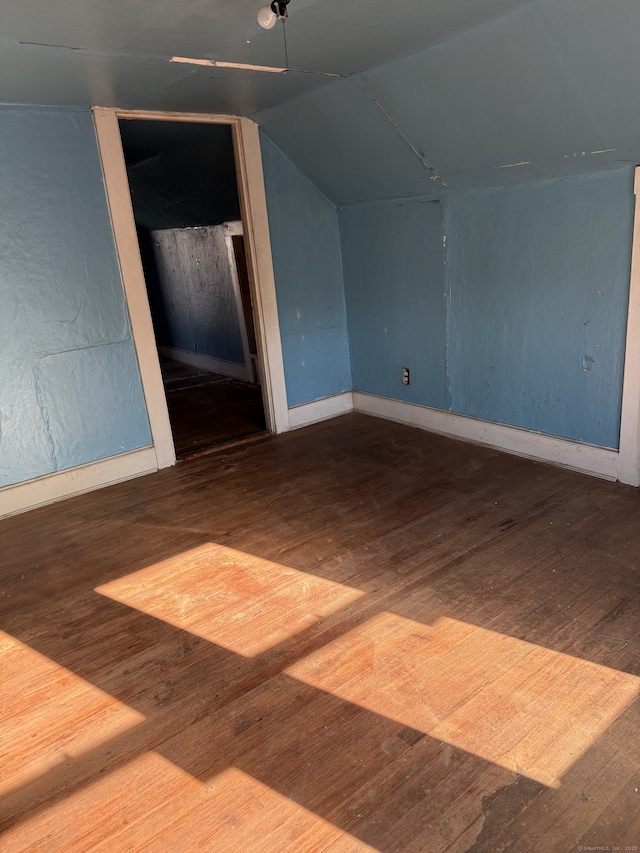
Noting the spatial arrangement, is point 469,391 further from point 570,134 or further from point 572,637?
point 572,637

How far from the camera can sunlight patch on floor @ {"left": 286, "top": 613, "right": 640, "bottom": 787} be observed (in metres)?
1.88

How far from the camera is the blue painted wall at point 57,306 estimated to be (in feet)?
11.8

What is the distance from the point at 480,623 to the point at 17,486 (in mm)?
3004

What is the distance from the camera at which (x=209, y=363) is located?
24.5 feet

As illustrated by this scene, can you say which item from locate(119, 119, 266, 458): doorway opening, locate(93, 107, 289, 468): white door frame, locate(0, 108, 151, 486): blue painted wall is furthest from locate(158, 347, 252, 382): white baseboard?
locate(0, 108, 151, 486): blue painted wall

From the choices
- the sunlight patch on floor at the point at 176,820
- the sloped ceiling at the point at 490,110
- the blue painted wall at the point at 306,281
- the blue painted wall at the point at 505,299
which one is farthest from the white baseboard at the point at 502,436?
the sunlight patch on floor at the point at 176,820

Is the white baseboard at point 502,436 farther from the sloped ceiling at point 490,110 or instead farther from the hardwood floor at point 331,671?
the sloped ceiling at point 490,110

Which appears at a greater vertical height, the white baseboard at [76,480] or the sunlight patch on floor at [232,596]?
the white baseboard at [76,480]

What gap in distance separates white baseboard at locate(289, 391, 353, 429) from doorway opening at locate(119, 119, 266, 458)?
0.29 metres

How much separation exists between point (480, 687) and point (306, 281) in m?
3.65

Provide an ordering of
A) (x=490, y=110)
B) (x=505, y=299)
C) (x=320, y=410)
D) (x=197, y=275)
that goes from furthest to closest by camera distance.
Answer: (x=197, y=275) → (x=320, y=410) → (x=505, y=299) → (x=490, y=110)

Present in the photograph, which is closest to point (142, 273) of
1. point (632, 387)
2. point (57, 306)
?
point (57, 306)

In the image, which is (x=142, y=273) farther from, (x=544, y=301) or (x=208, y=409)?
(x=544, y=301)

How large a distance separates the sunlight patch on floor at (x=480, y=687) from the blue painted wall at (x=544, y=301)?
1837 mm
